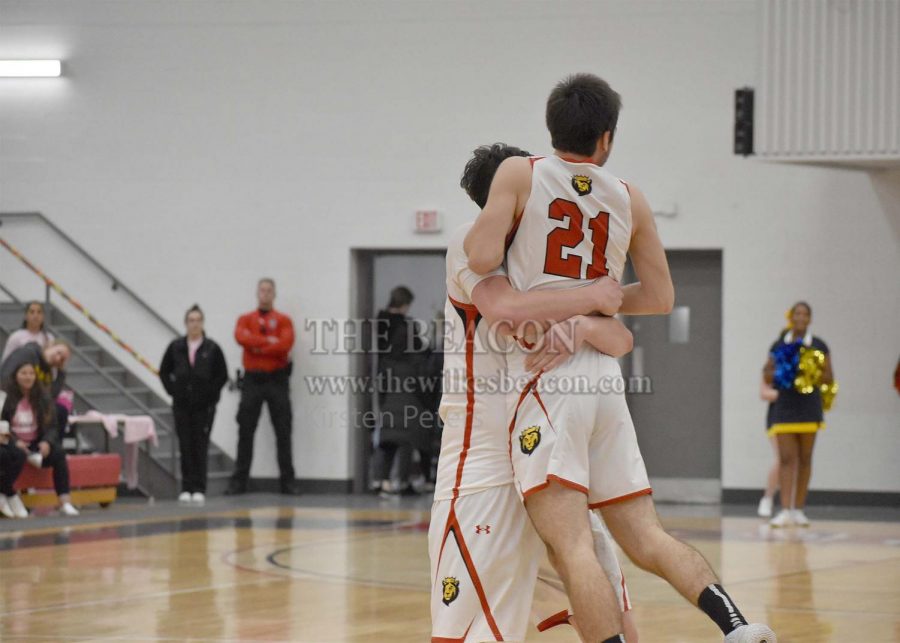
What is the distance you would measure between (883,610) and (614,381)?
3416 millimetres

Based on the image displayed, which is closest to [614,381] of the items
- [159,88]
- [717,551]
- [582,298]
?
[582,298]

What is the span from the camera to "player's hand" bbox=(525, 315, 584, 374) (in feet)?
11.4

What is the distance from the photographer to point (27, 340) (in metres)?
12.4

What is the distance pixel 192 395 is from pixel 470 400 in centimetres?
1002

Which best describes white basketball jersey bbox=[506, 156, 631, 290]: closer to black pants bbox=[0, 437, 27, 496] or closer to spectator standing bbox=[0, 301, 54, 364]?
black pants bbox=[0, 437, 27, 496]

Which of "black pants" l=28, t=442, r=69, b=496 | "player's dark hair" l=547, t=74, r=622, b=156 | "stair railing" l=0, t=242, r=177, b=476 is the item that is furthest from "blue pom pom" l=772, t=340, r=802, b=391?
"player's dark hair" l=547, t=74, r=622, b=156

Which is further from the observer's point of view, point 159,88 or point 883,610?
point 159,88

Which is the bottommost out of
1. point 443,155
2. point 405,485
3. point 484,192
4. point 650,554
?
point 405,485

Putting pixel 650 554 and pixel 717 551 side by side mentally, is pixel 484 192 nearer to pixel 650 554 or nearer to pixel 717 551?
pixel 650 554

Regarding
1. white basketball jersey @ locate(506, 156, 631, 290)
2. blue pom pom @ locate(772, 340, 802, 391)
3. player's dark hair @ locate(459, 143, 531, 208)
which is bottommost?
blue pom pom @ locate(772, 340, 802, 391)

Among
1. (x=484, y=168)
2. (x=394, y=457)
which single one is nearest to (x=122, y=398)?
(x=394, y=457)

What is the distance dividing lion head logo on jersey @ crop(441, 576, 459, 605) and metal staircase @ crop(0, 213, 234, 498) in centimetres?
1044

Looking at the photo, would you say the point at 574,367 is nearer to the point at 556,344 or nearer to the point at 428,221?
the point at 556,344

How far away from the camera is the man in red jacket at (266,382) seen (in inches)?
565
